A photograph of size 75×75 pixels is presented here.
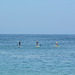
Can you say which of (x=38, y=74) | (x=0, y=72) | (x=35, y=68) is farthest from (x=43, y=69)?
(x=0, y=72)

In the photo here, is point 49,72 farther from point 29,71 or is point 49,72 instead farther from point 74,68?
point 74,68

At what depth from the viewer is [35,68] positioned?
36.0 metres

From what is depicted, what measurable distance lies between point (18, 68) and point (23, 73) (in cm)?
385

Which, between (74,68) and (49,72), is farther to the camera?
(74,68)

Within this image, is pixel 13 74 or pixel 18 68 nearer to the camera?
pixel 13 74

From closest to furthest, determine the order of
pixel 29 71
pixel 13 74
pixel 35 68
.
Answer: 1. pixel 13 74
2. pixel 29 71
3. pixel 35 68

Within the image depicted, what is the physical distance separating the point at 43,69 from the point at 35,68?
1360 mm

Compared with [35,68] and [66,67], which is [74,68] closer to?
[66,67]

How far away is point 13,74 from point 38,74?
128 inches

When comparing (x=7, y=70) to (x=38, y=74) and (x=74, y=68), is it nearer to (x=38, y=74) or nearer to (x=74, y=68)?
(x=38, y=74)

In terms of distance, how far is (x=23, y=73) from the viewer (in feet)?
106

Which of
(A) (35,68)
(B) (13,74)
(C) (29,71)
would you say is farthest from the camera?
(A) (35,68)

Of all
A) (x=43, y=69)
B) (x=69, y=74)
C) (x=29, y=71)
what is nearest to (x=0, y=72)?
(x=29, y=71)

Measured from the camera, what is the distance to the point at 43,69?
1390 inches
